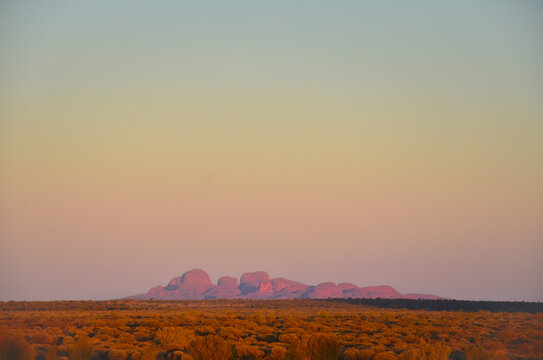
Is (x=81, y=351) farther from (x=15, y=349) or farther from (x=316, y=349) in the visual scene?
(x=316, y=349)

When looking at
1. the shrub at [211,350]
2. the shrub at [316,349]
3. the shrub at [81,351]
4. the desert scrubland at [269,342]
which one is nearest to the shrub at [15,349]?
the desert scrubland at [269,342]

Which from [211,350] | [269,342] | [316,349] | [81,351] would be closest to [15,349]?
[81,351]

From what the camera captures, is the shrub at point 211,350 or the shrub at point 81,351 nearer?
the shrub at point 211,350

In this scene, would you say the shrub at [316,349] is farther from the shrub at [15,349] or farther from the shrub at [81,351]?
the shrub at [15,349]

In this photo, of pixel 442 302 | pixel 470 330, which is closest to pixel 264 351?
pixel 470 330

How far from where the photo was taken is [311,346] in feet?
86.7

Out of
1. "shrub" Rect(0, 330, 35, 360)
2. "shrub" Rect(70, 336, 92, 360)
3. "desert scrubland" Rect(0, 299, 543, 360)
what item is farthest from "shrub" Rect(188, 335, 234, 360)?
"shrub" Rect(0, 330, 35, 360)

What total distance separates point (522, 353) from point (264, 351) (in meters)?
14.7

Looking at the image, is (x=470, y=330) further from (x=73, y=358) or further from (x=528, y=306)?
(x=528, y=306)

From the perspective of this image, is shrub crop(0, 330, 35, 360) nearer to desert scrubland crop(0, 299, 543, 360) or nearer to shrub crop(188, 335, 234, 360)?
desert scrubland crop(0, 299, 543, 360)

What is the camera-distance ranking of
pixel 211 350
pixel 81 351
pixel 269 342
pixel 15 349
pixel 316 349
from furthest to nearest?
1. pixel 269 342
2. pixel 81 351
3. pixel 15 349
4. pixel 316 349
5. pixel 211 350

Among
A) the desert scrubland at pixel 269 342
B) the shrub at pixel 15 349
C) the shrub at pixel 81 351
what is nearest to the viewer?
the shrub at pixel 15 349

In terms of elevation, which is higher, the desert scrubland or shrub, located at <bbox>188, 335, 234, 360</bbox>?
shrub, located at <bbox>188, 335, 234, 360</bbox>

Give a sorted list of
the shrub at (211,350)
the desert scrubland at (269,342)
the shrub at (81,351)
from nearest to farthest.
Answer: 1. the shrub at (211,350)
2. the desert scrubland at (269,342)
3. the shrub at (81,351)
